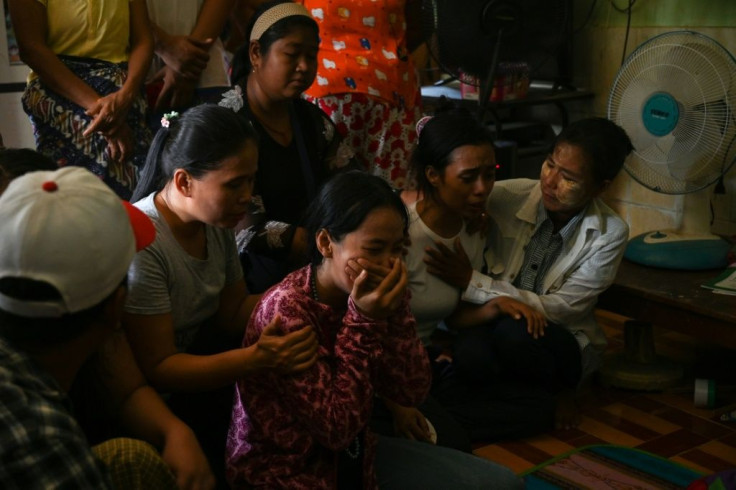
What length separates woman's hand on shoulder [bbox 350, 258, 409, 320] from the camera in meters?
1.55

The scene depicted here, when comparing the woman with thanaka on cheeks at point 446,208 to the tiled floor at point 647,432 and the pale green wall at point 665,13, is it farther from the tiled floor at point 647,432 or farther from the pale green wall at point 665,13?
the pale green wall at point 665,13

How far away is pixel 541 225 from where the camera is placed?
265cm

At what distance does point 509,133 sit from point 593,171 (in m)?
1.66

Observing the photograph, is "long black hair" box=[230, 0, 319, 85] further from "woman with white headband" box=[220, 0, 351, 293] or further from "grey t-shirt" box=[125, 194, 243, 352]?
"grey t-shirt" box=[125, 194, 243, 352]

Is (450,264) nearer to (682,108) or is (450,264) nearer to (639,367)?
(639,367)

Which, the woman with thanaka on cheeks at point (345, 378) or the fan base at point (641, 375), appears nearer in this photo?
the woman with thanaka on cheeks at point (345, 378)

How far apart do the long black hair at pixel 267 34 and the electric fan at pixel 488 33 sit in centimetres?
118

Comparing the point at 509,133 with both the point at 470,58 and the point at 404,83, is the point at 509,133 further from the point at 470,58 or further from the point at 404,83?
the point at 404,83

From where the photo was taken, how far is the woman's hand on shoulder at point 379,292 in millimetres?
1546

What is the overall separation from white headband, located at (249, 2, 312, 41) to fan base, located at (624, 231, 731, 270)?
143 centimetres

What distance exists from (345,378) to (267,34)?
46.0 inches

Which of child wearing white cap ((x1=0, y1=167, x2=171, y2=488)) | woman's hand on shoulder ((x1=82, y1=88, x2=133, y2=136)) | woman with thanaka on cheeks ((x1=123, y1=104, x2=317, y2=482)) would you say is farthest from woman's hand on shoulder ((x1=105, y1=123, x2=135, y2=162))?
child wearing white cap ((x1=0, y1=167, x2=171, y2=488))

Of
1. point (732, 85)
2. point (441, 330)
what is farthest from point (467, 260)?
point (732, 85)

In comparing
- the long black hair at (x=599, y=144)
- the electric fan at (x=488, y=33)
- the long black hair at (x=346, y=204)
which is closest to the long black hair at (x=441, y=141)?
the long black hair at (x=599, y=144)
